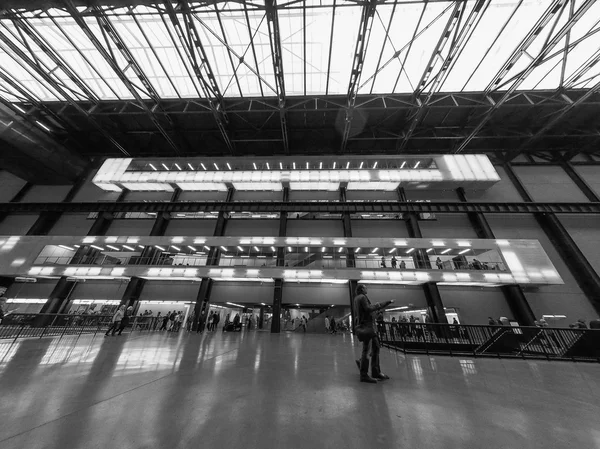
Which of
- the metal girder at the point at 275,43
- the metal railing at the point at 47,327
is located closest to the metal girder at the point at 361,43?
the metal girder at the point at 275,43

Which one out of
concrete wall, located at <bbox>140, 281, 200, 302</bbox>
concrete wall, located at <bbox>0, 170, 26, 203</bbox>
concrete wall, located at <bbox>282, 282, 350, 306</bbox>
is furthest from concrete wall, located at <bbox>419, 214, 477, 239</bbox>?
concrete wall, located at <bbox>0, 170, 26, 203</bbox>

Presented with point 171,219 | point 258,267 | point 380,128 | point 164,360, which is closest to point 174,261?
point 171,219

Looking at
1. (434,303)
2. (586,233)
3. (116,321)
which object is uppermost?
(586,233)

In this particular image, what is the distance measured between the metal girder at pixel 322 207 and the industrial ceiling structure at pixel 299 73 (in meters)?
5.29

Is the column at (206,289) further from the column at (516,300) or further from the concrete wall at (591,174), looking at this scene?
the concrete wall at (591,174)

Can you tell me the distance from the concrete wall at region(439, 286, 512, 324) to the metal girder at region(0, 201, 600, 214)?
7419mm

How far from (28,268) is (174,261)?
43.2 ft

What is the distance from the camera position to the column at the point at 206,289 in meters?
18.8

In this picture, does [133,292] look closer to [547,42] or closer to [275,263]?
[275,263]

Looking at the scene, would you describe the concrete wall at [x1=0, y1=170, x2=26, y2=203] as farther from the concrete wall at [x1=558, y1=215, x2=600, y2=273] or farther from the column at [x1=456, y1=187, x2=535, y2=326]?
the concrete wall at [x1=558, y1=215, x2=600, y2=273]

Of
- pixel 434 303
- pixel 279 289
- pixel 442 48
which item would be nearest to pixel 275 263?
pixel 279 289

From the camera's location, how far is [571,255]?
20062mm

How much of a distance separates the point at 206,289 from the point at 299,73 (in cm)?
2078

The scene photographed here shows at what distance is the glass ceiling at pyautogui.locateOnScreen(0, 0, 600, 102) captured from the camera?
46.4 ft
